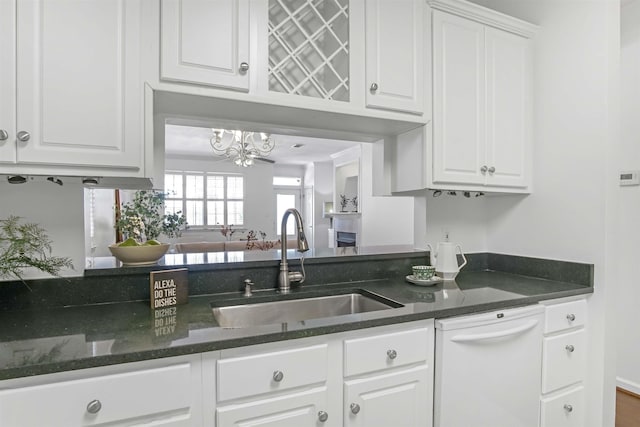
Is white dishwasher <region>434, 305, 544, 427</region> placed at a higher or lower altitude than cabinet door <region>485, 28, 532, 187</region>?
lower

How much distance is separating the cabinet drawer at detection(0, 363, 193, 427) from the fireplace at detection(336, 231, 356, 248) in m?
5.11

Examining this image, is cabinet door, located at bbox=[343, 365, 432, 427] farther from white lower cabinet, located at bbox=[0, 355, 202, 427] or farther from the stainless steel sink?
white lower cabinet, located at bbox=[0, 355, 202, 427]

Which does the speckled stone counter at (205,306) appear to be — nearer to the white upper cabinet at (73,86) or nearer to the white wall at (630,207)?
the white upper cabinet at (73,86)

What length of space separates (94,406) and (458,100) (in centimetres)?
198

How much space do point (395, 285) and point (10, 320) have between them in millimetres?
1642

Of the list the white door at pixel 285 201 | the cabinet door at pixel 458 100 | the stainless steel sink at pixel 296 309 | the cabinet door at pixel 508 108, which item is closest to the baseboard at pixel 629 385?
the cabinet door at pixel 508 108

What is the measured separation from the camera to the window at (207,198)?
758 centimetres

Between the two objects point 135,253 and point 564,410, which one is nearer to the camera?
point 135,253

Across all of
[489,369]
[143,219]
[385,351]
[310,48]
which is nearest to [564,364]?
[489,369]

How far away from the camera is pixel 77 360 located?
3.12 ft

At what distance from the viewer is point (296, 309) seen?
5.67 feet

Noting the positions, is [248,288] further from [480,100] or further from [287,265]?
[480,100]

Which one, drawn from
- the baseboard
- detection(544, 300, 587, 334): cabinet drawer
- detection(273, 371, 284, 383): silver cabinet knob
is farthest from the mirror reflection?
detection(273, 371, 284, 383): silver cabinet knob

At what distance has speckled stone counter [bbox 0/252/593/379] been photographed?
3.36 ft
